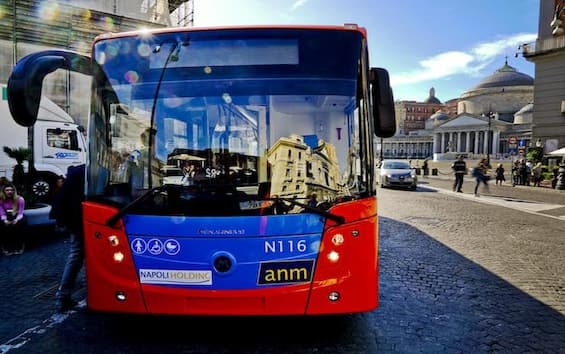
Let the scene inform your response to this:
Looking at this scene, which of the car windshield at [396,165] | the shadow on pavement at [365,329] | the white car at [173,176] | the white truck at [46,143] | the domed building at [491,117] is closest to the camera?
the white car at [173,176]

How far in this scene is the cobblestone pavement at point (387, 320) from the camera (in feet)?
11.1

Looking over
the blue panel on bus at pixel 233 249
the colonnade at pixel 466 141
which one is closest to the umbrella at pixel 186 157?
the blue panel on bus at pixel 233 249

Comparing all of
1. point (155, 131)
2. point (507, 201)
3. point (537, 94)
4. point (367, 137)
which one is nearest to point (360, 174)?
point (367, 137)

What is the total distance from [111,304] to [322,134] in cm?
227

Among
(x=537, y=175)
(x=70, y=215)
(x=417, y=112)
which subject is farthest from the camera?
(x=417, y=112)

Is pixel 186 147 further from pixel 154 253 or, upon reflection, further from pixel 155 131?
pixel 154 253

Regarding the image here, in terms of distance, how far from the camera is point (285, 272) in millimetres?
3068

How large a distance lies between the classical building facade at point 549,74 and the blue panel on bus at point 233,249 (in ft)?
113

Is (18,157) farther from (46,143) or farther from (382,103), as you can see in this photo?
(382,103)

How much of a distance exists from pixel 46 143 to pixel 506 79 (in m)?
109

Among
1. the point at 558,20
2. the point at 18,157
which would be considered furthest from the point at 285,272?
the point at 558,20

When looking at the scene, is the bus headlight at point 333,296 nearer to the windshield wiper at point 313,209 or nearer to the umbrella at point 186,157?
the windshield wiper at point 313,209

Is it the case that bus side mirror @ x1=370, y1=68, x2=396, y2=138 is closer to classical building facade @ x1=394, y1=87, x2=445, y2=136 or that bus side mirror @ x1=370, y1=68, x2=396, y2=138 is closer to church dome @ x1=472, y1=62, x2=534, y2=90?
church dome @ x1=472, y1=62, x2=534, y2=90

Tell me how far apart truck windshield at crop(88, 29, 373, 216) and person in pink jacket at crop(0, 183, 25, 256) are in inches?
181
